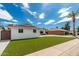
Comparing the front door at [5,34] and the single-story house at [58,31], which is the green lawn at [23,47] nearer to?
the front door at [5,34]

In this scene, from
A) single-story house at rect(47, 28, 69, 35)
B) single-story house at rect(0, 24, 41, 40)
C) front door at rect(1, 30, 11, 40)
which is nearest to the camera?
front door at rect(1, 30, 11, 40)

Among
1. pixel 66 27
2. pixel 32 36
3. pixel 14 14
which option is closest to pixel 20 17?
pixel 14 14

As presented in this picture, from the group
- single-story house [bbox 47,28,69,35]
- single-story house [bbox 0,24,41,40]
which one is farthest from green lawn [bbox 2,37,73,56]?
single-story house [bbox 47,28,69,35]

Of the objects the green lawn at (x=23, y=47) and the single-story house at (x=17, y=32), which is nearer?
the green lawn at (x=23, y=47)

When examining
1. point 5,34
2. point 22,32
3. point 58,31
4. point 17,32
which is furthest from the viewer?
point 58,31

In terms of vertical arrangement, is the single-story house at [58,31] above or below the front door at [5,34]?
below

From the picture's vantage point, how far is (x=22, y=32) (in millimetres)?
26500

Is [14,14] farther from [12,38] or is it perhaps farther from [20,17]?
[12,38]

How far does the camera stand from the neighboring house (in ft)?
81.6

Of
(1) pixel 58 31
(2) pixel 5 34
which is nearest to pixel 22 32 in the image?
(2) pixel 5 34

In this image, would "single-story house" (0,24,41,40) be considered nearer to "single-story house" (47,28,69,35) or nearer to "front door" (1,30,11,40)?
"front door" (1,30,11,40)

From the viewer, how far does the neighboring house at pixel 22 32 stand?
979 inches

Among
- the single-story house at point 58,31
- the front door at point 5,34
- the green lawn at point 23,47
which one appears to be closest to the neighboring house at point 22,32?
the front door at point 5,34

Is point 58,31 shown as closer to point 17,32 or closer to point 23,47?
point 17,32
